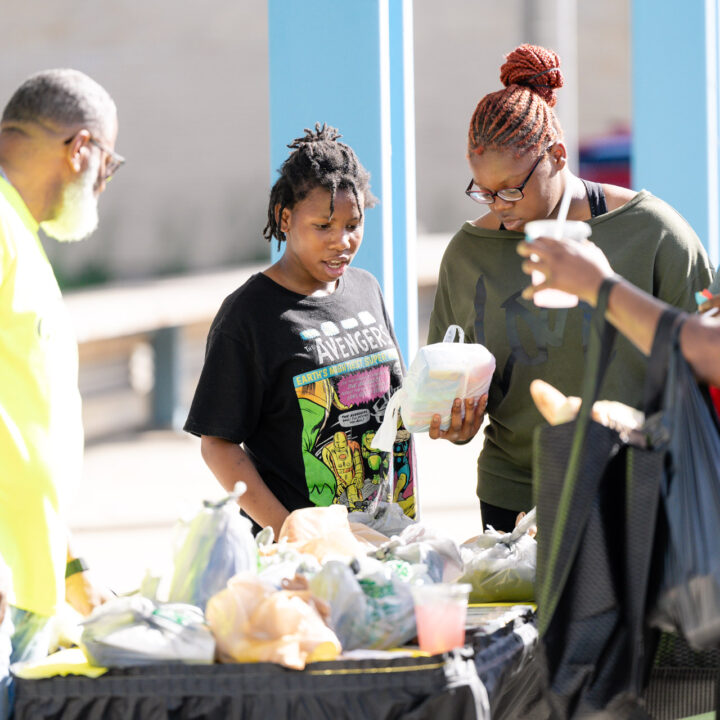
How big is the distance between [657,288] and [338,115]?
1488mm

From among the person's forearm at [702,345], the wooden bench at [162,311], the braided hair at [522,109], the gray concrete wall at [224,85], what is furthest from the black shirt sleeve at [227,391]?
the gray concrete wall at [224,85]

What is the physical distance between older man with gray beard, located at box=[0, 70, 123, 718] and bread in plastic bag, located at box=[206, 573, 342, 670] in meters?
0.34

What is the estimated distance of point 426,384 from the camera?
9.85 feet

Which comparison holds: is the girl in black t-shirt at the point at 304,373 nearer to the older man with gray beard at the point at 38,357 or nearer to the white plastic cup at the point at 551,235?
the older man with gray beard at the point at 38,357

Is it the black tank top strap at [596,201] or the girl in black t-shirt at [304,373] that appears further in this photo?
the black tank top strap at [596,201]

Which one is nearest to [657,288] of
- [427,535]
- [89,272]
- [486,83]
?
[427,535]

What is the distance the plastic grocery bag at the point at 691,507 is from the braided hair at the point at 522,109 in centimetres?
107

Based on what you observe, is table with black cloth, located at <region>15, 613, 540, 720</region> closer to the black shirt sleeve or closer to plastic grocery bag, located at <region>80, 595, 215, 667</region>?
plastic grocery bag, located at <region>80, 595, 215, 667</region>

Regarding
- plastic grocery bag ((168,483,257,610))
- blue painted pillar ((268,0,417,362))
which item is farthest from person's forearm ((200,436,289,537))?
blue painted pillar ((268,0,417,362))

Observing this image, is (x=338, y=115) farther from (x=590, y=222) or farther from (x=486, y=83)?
(x=486, y=83)

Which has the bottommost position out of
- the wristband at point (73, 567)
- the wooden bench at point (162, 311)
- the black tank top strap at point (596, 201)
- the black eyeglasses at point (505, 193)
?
the wooden bench at point (162, 311)

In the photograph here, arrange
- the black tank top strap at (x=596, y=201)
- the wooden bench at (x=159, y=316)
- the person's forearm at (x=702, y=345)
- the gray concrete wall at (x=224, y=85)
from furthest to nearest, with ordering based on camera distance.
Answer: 1. the gray concrete wall at (x=224, y=85)
2. the wooden bench at (x=159, y=316)
3. the black tank top strap at (x=596, y=201)
4. the person's forearm at (x=702, y=345)

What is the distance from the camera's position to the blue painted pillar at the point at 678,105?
5605 mm

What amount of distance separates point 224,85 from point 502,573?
2233 centimetres
